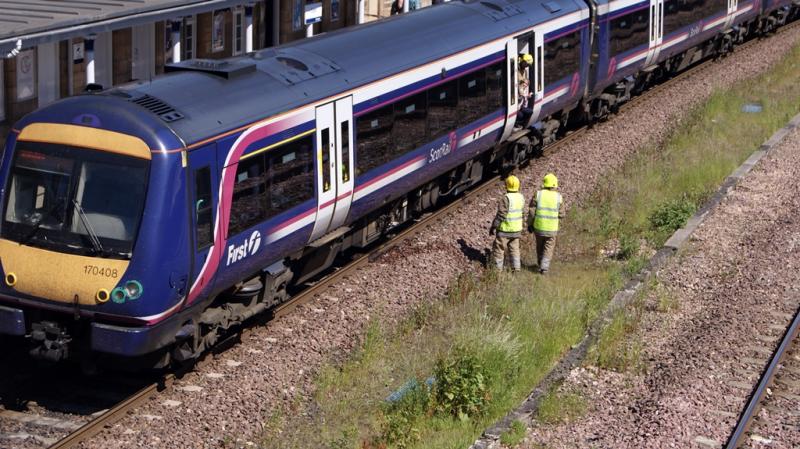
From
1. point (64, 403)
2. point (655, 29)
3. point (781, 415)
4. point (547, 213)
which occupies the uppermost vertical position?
point (655, 29)

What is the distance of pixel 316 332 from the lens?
42.7 feet

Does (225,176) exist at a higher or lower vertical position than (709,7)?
higher

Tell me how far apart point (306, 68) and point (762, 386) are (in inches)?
228

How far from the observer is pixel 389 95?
14.6 metres

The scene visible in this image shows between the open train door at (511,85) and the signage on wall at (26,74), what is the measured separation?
7873 mm

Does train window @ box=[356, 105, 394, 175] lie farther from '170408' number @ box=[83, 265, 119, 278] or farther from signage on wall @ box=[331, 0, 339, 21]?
signage on wall @ box=[331, 0, 339, 21]

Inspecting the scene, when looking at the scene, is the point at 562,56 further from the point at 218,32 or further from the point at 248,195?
the point at 248,195

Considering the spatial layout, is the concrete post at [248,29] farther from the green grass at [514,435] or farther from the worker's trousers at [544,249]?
the green grass at [514,435]

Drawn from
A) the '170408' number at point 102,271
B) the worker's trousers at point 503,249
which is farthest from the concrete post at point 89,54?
the '170408' number at point 102,271

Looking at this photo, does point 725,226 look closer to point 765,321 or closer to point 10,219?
point 765,321

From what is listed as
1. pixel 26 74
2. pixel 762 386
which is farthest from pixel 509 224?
pixel 26 74

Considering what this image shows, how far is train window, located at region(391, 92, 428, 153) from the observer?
48.8 ft

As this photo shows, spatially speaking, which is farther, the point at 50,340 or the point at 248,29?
the point at 248,29

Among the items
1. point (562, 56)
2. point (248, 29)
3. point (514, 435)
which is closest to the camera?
point (514, 435)
